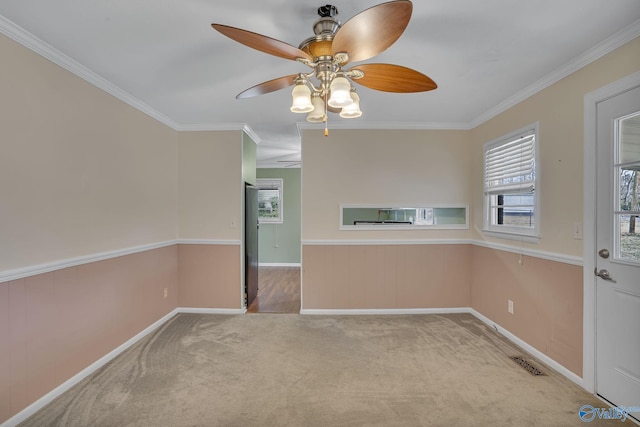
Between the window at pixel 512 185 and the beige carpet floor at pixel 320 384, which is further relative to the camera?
the window at pixel 512 185

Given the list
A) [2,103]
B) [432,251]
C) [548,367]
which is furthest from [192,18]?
[548,367]

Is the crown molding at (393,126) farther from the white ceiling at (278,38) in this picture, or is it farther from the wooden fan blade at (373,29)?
the wooden fan blade at (373,29)

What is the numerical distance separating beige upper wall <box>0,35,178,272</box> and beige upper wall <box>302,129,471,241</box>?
6.09 ft

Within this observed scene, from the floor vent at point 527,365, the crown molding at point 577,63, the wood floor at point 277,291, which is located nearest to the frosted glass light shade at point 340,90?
the crown molding at point 577,63

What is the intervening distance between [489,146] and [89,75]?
3919 millimetres

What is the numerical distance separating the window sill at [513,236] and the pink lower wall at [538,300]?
165mm

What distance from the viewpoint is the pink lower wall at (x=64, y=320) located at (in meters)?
1.81

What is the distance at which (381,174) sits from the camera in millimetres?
3748

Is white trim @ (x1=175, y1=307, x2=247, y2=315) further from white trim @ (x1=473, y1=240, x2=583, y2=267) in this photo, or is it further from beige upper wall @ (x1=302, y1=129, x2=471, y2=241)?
white trim @ (x1=473, y1=240, x2=583, y2=267)

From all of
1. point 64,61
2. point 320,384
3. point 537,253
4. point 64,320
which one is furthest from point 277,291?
point 64,61

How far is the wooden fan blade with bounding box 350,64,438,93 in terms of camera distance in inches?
61.2

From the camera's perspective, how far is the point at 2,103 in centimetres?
177

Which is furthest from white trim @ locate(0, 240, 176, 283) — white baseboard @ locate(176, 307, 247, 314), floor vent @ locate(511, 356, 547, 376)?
floor vent @ locate(511, 356, 547, 376)

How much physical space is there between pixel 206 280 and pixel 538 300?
359cm
